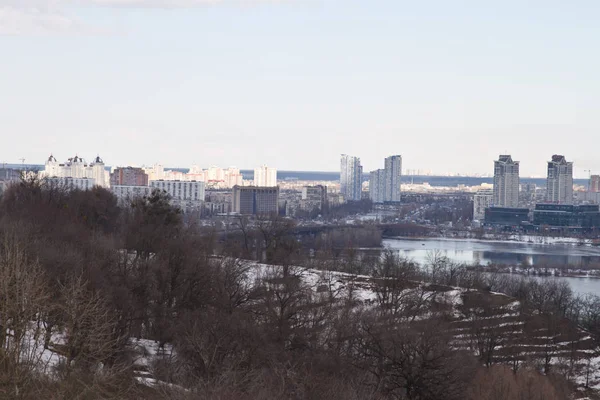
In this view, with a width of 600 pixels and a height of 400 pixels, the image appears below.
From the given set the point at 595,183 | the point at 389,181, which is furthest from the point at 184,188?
the point at 595,183

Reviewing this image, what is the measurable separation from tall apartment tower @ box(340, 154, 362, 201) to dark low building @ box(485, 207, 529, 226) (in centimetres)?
3678

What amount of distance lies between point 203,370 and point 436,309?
25.0 feet

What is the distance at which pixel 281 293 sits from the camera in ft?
41.9

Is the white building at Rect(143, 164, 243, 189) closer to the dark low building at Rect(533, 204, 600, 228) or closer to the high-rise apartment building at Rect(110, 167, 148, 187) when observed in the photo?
the high-rise apartment building at Rect(110, 167, 148, 187)

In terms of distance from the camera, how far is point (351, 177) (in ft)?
315

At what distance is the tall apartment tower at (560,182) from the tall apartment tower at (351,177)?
89.6ft

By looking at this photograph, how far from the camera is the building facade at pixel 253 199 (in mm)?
59875

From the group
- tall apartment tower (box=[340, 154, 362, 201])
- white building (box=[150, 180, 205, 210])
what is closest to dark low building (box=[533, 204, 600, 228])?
white building (box=[150, 180, 205, 210])

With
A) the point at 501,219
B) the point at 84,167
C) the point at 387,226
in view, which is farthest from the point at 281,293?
the point at 84,167

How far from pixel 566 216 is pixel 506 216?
4.07 meters

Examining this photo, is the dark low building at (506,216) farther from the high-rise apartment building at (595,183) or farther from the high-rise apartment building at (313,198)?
the high-rise apartment building at (595,183)

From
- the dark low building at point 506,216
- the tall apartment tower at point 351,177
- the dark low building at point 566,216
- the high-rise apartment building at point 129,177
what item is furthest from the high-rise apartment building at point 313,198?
the tall apartment tower at point 351,177

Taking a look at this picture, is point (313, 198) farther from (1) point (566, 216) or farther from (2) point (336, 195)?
(1) point (566, 216)

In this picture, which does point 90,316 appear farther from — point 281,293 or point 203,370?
point 281,293
